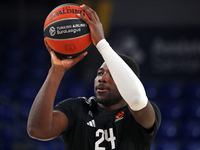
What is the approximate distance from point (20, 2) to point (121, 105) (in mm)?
8880

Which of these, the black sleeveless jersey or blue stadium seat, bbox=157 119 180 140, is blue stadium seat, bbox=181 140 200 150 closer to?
blue stadium seat, bbox=157 119 180 140

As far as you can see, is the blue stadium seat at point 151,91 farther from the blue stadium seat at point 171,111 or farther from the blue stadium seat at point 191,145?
the blue stadium seat at point 191,145

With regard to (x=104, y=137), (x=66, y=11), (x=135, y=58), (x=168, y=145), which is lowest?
(x=168, y=145)

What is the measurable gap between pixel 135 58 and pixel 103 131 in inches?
274

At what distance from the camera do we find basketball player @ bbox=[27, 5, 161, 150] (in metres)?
2.37

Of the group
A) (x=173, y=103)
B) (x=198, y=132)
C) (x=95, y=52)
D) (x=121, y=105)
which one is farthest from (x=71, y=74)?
(x=121, y=105)

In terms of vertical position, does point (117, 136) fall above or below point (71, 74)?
above

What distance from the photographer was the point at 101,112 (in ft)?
9.14

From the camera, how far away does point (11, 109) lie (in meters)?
7.75

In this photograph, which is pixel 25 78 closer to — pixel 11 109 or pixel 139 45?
pixel 11 109

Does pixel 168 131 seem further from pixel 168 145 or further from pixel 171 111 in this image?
pixel 171 111

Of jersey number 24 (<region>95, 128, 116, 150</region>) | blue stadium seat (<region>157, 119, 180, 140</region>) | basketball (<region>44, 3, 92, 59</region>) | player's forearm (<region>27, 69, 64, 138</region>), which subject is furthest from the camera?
blue stadium seat (<region>157, 119, 180, 140</region>)

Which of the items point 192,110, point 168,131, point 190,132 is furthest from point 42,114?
point 192,110

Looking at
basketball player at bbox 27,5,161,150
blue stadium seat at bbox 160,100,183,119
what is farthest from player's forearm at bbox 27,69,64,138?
blue stadium seat at bbox 160,100,183,119
